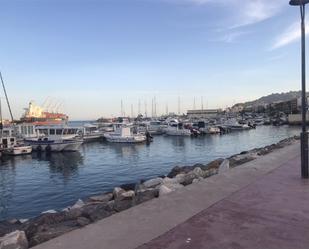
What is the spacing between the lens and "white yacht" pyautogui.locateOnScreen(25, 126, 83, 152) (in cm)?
5234

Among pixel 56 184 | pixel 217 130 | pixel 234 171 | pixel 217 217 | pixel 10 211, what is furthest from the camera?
pixel 217 130

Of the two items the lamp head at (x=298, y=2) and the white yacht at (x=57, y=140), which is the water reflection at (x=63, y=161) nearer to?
the white yacht at (x=57, y=140)

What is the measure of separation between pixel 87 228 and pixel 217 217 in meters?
2.28

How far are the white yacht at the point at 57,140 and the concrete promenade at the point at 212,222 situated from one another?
143ft

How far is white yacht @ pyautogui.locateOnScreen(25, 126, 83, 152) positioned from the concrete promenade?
43.5 metres

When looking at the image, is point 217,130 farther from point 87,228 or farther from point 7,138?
point 87,228

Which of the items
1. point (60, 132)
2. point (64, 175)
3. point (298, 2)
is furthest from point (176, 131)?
point (298, 2)

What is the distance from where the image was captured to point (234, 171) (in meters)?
13.2

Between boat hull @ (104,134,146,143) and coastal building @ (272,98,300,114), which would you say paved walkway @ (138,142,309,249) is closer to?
boat hull @ (104,134,146,143)

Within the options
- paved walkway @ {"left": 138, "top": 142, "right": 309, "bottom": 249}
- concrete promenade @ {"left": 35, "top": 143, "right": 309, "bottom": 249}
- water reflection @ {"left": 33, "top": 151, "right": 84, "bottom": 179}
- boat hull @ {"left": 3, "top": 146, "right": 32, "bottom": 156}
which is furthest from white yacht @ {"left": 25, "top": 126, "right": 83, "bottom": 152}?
paved walkway @ {"left": 138, "top": 142, "right": 309, "bottom": 249}

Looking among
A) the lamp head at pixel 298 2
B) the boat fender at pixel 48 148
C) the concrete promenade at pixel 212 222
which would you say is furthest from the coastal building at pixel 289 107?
the concrete promenade at pixel 212 222

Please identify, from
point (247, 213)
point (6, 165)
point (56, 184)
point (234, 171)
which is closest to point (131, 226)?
point (247, 213)

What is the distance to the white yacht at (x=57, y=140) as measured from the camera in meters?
52.3

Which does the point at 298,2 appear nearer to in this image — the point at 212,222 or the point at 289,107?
the point at 212,222
